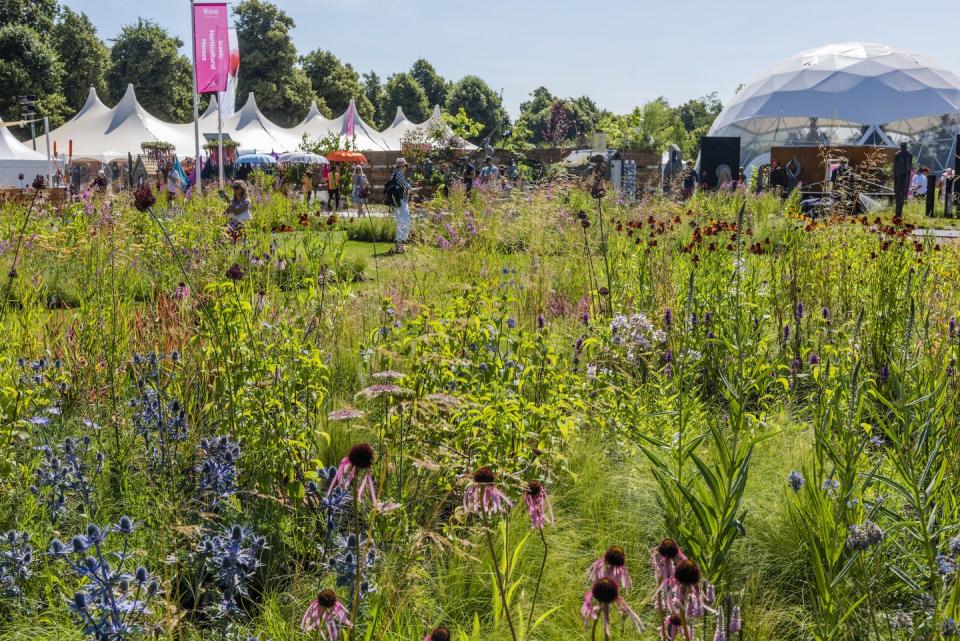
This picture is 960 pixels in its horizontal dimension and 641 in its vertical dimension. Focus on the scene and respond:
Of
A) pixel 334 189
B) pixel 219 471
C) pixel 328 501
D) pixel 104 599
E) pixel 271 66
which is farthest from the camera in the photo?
pixel 271 66

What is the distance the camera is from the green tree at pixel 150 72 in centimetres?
6381

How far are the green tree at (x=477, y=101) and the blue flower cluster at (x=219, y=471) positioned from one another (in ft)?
314

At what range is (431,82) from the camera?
103 meters

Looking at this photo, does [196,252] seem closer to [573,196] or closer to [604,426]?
[604,426]

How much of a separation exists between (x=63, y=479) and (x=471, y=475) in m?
1.66

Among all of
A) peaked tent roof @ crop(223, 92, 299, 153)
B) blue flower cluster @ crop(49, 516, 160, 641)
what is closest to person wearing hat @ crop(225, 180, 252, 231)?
blue flower cluster @ crop(49, 516, 160, 641)

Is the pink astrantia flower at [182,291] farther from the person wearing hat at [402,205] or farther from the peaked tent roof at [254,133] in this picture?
the peaked tent roof at [254,133]

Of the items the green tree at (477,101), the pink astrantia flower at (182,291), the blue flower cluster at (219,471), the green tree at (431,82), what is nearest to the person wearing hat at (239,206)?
the pink astrantia flower at (182,291)

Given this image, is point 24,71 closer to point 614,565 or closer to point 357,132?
point 357,132

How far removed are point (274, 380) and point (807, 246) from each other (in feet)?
14.5

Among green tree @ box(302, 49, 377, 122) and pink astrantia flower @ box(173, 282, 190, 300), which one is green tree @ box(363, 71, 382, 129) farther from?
pink astrantia flower @ box(173, 282, 190, 300)

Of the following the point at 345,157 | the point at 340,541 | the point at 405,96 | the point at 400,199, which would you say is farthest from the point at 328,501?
the point at 405,96

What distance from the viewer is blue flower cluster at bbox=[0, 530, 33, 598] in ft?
7.61

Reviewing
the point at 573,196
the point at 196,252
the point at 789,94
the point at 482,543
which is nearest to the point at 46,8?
the point at 789,94
